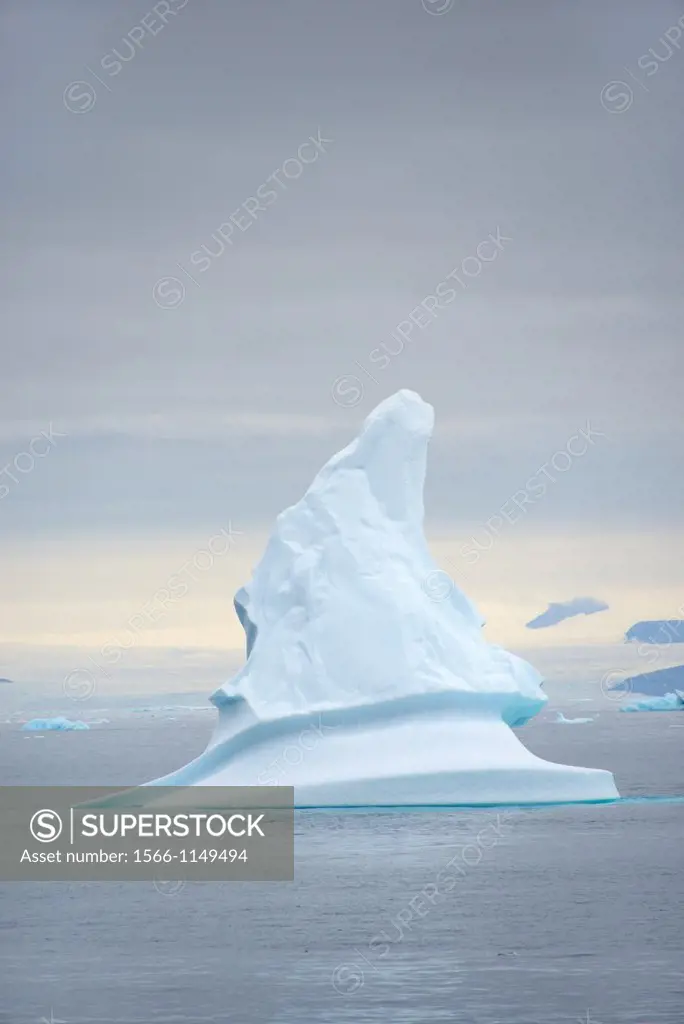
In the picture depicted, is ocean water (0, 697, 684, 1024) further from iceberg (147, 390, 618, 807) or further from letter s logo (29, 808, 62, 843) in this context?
letter s logo (29, 808, 62, 843)

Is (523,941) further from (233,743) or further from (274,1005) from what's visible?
(233,743)

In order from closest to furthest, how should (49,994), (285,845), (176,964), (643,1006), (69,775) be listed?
1. (643,1006)
2. (49,994)
3. (176,964)
4. (285,845)
5. (69,775)

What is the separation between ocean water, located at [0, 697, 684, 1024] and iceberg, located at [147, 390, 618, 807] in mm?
956

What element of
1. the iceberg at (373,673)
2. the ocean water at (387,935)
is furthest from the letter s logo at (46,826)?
the ocean water at (387,935)

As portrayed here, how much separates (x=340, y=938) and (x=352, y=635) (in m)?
9.50

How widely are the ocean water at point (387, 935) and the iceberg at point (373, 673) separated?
37.6 inches

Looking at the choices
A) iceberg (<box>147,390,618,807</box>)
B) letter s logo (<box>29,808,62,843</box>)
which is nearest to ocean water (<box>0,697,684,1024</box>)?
iceberg (<box>147,390,618,807</box>)

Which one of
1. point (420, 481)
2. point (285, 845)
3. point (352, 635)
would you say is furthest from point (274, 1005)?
point (420, 481)

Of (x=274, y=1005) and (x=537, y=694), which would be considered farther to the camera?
(x=537, y=694)

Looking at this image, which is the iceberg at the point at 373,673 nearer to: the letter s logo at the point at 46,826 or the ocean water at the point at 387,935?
the ocean water at the point at 387,935

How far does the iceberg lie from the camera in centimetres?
2733

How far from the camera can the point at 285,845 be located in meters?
26.8

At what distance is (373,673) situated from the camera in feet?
91.9

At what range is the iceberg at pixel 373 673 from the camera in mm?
27328
